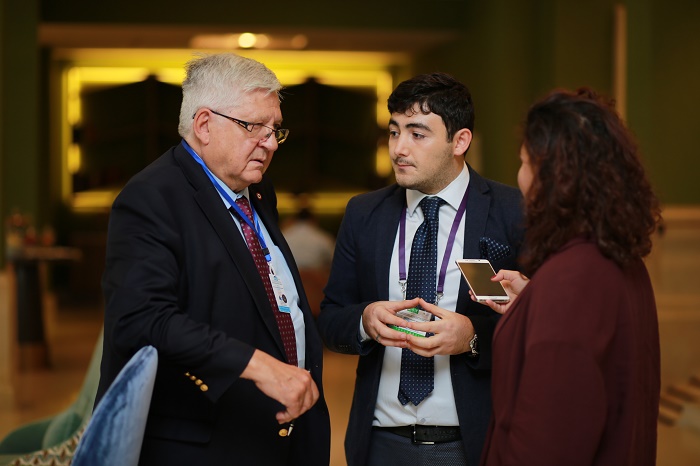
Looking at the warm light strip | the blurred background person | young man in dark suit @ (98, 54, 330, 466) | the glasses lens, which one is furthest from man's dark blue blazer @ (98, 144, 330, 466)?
the warm light strip

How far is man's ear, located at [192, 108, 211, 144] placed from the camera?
224cm

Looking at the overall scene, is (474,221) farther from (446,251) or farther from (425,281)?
(425,281)

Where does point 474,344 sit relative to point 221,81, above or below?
below

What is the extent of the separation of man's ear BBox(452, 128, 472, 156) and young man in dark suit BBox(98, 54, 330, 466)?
534 mm

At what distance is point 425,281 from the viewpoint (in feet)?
8.11

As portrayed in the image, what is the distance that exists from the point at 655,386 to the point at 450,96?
3.56 feet

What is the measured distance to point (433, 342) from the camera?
2211mm

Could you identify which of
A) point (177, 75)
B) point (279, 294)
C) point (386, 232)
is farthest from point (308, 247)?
point (177, 75)

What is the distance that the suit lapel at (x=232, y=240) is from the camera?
7.06 feet

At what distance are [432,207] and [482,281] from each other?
0.47 metres

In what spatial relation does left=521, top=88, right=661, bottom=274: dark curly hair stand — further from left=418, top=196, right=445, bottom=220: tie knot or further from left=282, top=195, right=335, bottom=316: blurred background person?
left=282, top=195, right=335, bottom=316: blurred background person

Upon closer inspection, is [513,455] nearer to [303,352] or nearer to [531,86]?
[303,352]

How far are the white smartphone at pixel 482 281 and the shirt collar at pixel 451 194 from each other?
1.21 ft

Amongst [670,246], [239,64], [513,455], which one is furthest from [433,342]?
[670,246]
